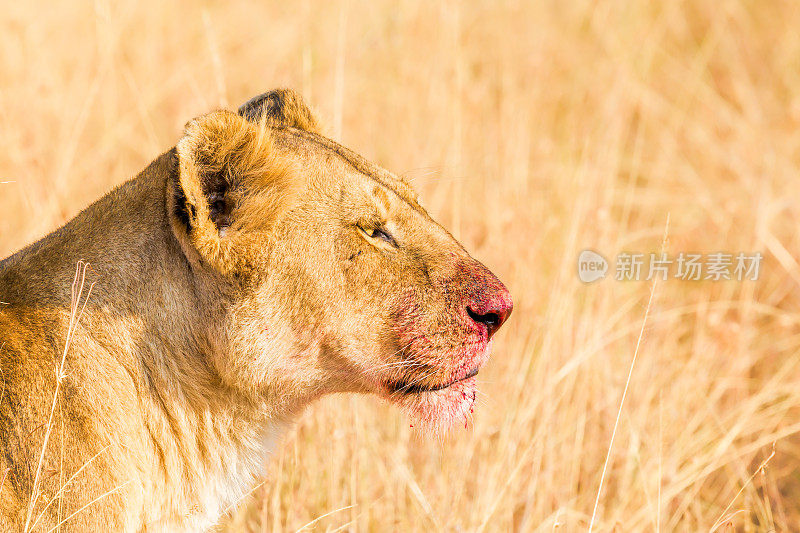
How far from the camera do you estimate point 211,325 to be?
287 cm

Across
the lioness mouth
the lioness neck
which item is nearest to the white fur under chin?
the lioness neck

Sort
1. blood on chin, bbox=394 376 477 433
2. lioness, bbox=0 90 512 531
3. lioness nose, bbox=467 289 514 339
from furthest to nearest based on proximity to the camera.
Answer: blood on chin, bbox=394 376 477 433
lioness nose, bbox=467 289 514 339
lioness, bbox=0 90 512 531

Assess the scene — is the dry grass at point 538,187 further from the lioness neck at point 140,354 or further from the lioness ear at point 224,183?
the lioness ear at point 224,183

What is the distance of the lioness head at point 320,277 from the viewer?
285 cm

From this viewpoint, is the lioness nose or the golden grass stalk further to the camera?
Result: the lioness nose

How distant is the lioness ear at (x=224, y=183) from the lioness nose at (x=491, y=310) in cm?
70

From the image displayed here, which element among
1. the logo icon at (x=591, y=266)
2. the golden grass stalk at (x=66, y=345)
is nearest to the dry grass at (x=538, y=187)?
the logo icon at (x=591, y=266)

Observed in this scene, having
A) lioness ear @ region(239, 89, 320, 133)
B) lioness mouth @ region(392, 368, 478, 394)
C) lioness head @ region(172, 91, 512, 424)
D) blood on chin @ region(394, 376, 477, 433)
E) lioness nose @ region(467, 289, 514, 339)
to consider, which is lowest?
blood on chin @ region(394, 376, 477, 433)

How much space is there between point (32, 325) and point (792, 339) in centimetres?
457

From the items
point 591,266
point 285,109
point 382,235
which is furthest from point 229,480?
point 591,266

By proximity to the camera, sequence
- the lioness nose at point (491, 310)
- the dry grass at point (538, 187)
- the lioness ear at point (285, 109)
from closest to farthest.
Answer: the lioness nose at point (491, 310) < the lioness ear at point (285, 109) < the dry grass at point (538, 187)

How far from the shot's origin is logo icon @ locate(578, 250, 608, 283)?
17.5ft

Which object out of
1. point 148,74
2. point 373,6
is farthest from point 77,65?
point 373,6

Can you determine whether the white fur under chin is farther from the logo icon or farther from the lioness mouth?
the logo icon
